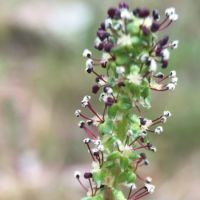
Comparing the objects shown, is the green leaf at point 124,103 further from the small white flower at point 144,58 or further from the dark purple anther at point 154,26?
the dark purple anther at point 154,26

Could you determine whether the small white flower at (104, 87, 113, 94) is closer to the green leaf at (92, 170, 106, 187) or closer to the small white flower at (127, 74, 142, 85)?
the small white flower at (127, 74, 142, 85)

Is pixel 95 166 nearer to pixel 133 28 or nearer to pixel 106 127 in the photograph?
pixel 106 127

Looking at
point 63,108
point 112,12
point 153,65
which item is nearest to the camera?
point 153,65

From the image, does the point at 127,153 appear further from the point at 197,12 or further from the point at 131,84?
the point at 197,12

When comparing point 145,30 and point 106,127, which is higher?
point 145,30

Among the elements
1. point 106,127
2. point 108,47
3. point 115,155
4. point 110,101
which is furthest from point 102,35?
point 115,155

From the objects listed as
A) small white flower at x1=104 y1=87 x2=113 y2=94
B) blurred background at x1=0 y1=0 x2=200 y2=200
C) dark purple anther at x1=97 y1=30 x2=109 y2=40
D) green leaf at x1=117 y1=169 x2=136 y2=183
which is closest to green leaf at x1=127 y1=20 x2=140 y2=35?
dark purple anther at x1=97 y1=30 x2=109 y2=40

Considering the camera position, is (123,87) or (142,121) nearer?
(123,87)
